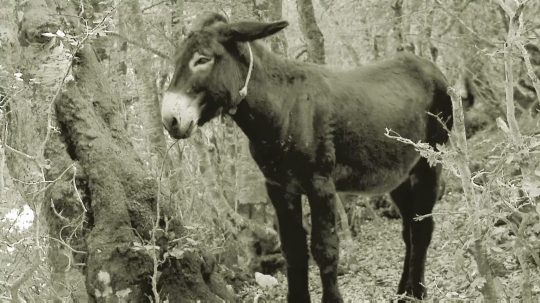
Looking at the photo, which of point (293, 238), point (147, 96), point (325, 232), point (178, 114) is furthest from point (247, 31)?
point (147, 96)

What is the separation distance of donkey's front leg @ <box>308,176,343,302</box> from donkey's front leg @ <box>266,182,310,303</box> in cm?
28

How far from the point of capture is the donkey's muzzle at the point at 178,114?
417 centimetres

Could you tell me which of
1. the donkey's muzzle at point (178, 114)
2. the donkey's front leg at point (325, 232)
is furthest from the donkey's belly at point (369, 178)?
the donkey's muzzle at point (178, 114)

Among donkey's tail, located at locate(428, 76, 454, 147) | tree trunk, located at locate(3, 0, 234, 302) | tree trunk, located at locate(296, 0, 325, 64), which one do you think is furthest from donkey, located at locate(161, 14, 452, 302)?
tree trunk, located at locate(296, 0, 325, 64)

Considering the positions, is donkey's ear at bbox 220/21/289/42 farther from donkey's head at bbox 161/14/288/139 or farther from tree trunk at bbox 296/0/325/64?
tree trunk at bbox 296/0/325/64

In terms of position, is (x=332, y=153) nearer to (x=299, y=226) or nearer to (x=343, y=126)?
(x=343, y=126)

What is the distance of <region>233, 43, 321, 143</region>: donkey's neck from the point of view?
4.79m

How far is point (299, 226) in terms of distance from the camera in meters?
5.21

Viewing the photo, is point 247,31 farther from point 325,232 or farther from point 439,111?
point 439,111

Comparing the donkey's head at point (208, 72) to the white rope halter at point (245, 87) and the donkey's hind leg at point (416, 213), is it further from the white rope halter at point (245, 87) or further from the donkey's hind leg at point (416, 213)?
the donkey's hind leg at point (416, 213)

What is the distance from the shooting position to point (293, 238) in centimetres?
523

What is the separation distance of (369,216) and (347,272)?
→ 237 centimetres

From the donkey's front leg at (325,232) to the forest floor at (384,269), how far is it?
1.60 feet

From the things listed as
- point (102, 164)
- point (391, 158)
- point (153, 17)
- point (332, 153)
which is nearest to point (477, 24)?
point (153, 17)
